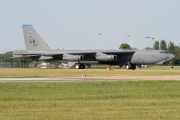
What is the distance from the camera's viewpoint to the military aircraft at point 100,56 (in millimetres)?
81250

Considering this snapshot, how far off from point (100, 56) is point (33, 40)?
14.8 meters

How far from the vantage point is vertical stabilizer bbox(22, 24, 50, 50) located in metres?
91.6

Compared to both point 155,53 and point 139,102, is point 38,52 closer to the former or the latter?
point 155,53

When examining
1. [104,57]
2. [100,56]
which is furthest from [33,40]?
[104,57]

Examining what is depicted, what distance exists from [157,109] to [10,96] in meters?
7.69

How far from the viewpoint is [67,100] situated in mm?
21016

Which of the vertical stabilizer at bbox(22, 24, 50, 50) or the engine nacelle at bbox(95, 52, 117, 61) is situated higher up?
the vertical stabilizer at bbox(22, 24, 50, 50)

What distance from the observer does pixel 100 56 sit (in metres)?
83.2

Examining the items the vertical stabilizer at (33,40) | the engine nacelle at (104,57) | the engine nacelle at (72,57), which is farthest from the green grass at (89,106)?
the vertical stabilizer at (33,40)

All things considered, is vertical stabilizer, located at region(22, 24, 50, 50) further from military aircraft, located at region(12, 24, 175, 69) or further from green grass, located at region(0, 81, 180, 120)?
green grass, located at region(0, 81, 180, 120)

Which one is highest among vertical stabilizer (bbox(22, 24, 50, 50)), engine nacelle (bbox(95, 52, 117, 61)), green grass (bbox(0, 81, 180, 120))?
vertical stabilizer (bbox(22, 24, 50, 50))

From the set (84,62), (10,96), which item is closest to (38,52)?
(84,62)

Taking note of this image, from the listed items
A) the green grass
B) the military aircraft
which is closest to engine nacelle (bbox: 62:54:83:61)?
the military aircraft

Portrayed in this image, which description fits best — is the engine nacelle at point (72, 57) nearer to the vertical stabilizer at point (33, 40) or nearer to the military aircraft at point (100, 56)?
the military aircraft at point (100, 56)
